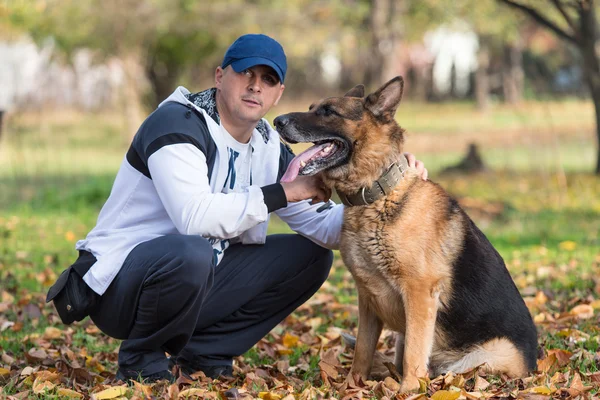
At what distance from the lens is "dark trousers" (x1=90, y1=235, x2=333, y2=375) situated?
3.53m

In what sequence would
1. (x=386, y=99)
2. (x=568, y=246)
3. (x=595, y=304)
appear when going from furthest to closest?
1. (x=568, y=246)
2. (x=595, y=304)
3. (x=386, y=99)

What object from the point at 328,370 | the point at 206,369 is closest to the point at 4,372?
the point at 206,369

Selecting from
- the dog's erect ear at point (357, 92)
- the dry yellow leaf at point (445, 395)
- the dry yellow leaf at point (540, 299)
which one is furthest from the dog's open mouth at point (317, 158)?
the dry yellow leaf at point (540, 299)

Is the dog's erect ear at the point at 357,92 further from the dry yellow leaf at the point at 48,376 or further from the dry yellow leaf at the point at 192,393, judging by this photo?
the dry yellow leaf at the point at 48,376

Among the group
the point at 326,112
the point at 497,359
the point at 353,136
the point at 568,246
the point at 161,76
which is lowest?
the point at 497,359

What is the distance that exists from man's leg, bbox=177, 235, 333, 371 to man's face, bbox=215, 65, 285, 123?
0.81 metres

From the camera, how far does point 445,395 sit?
325 cm

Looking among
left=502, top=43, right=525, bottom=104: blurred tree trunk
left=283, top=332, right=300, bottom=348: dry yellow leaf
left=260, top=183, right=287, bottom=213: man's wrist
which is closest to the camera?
left=260, top=183, right=287, bottom=213: man's wrist

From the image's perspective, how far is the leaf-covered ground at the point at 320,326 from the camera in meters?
3.49

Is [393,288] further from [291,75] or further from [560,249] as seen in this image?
[291,75]

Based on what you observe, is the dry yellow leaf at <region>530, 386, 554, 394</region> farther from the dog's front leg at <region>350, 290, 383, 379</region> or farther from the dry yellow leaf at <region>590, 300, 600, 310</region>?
the dry yellow leaf at <region>590, 300, 600, 310</region>

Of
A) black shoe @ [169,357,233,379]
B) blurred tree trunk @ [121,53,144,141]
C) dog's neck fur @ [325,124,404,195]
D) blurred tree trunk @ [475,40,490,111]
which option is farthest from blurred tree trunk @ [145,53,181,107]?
dog's neck fur @ [325,124,404,195]

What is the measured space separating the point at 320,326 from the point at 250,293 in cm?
115

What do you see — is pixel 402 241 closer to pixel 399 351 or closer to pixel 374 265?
pixel 374 265
